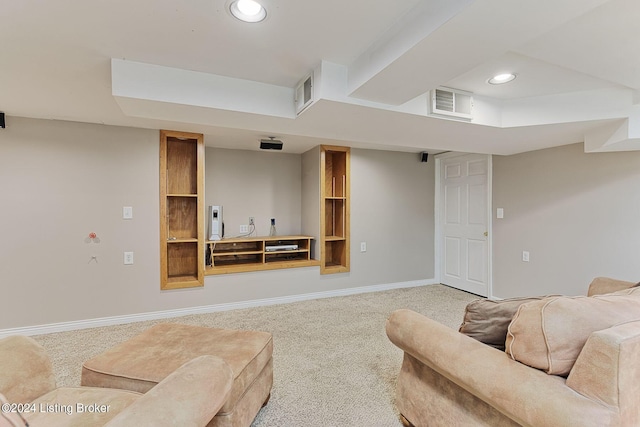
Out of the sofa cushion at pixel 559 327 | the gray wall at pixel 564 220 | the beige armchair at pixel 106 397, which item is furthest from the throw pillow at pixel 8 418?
the gray wall at pixel 564 220

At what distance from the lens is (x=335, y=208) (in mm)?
4609

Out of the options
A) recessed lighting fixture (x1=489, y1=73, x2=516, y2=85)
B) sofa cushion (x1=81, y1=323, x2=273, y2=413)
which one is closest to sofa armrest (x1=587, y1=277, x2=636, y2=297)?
recessed lighting fixture (x1=489, y1=73, x2=516, y2=85)

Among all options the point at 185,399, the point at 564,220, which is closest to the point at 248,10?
the point at 185,399

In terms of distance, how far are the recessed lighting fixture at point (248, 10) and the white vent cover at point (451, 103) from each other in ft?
4.99

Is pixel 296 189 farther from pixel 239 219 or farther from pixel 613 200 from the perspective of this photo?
pixel 613 200

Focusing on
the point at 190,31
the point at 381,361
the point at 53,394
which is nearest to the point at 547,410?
the point at 381,361

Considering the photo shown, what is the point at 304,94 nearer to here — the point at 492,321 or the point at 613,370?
the point at 492,321

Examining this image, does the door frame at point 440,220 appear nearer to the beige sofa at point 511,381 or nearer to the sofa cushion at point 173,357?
the beige sofa at point 511,381

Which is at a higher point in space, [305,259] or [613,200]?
[613,200]

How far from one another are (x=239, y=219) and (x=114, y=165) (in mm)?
1627

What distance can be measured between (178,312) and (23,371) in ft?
7.58

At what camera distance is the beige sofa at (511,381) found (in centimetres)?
93

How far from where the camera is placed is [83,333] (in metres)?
2.94

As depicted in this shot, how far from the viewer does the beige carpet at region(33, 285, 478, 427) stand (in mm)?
1803
